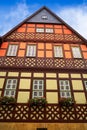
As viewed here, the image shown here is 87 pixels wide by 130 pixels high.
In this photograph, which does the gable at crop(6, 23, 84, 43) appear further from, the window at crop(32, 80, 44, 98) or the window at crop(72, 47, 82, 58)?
the window at crop(32, 80, 44, 98)

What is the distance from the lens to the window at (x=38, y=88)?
10273 mm

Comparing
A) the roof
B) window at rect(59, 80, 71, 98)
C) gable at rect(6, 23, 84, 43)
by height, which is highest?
the roof

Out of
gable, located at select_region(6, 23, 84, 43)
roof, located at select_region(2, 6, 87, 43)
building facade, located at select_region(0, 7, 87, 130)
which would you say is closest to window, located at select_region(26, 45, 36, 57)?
building facade, located at select_region(0, 7, 87, 130)

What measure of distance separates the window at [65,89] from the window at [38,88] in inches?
48.5

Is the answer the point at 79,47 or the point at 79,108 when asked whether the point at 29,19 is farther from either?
the point at 79,108

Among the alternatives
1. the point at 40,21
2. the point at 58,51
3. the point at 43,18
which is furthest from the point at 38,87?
the point at 43,18

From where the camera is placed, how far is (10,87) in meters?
10.5

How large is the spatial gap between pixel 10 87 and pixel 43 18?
8962mm

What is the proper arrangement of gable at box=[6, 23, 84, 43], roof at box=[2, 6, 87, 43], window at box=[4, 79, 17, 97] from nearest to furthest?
window at box=[4, 79, 17, 97] → gable at box=[6, 23, 84, 43] → roof at box=[2, 6, 87, 43]

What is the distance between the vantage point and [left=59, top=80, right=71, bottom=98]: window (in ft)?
33.9

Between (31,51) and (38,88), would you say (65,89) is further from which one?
(31,51)

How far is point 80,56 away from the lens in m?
12.8

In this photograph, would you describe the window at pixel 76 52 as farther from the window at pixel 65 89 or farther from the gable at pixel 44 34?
the window at pixel 65 89

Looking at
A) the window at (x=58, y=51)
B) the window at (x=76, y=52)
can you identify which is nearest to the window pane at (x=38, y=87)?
the window at (x=58, y=51)
